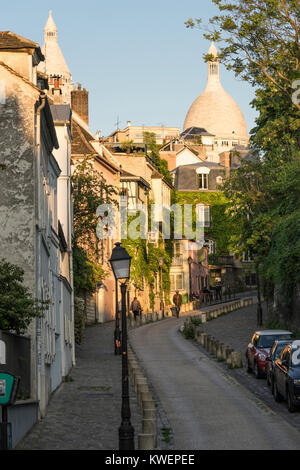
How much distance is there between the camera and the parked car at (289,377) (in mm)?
19000

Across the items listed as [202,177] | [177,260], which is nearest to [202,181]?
[202,177]

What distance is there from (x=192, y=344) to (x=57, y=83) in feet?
47.7

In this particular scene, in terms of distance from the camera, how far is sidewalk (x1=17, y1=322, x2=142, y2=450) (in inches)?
609

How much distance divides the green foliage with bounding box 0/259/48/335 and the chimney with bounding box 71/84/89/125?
4617 centimetres

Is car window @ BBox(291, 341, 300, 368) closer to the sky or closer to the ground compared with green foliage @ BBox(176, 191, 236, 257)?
closer to the ground

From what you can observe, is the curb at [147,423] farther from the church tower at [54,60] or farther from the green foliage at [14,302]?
the church tower at [54,60]

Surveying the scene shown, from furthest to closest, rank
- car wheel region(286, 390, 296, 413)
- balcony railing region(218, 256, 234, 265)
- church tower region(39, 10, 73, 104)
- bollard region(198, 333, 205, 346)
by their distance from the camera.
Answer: church tower region(39, 10, 73, 104) < balcony railing region(218, 256, 234, 265) < bollard region(198, 333, 205, 346) < car wheel region(286, 390, 296, 413)

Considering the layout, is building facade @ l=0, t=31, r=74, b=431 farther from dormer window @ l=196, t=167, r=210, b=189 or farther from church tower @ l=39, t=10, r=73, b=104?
church tower @ l=39, t=10, r=73, b=104

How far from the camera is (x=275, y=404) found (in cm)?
2123

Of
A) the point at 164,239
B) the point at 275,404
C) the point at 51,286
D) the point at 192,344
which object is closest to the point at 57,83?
the point at 192,344

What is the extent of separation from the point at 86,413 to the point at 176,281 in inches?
2288

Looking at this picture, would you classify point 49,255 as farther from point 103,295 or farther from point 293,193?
point 103,295


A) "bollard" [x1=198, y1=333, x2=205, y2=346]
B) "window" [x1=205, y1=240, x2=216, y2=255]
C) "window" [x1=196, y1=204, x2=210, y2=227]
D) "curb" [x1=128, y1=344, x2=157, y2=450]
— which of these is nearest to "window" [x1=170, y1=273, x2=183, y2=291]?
"window" [x1=196, y1=204, x2=210, y2=227]

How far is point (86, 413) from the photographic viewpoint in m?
19.6
